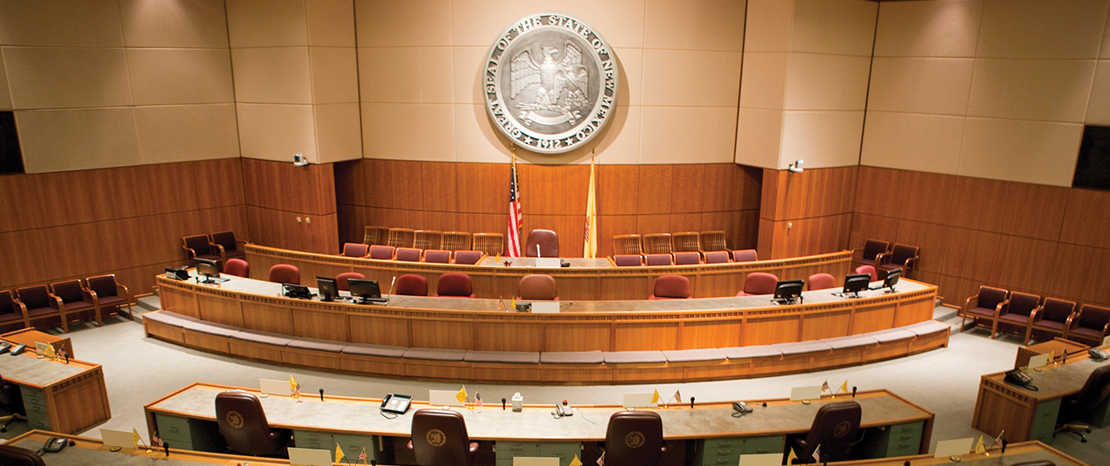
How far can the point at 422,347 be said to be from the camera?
820 centimetres

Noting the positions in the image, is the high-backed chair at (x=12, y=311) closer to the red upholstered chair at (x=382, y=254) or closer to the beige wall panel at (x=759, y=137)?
the red upholstered chair at (x=382, y=254)

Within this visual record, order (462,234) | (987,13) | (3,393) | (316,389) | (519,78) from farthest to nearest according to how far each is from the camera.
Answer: (462,234) < (519,78) < (987,13) < (316,389) < (3,393)

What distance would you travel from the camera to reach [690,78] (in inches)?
490

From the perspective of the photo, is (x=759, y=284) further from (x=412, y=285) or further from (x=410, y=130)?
(x=410, y=130)

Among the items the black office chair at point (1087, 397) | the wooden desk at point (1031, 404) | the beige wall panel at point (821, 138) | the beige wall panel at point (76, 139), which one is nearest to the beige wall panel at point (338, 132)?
the beige wall panel at point (76, 139)

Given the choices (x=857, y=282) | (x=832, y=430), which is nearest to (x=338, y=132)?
(x=857, y=282)

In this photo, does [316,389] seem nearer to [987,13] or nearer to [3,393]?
[3,393]

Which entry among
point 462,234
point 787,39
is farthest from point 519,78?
point 787,39

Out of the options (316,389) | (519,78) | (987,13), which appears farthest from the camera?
(519,78)

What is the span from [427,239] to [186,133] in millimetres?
5288

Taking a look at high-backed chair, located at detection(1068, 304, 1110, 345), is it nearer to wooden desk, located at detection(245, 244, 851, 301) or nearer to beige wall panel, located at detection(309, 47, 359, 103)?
wooden desk, located at detection(245, 244, 851, 301)

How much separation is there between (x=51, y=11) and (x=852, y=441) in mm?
13686

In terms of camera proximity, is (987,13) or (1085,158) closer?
(1085,158)

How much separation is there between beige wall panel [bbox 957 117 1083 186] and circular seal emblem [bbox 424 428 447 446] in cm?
1111
